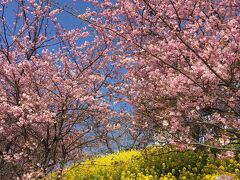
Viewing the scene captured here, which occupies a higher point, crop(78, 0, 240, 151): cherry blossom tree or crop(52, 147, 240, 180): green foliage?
crop(78, 0, 240, 151): cherry blossom tree

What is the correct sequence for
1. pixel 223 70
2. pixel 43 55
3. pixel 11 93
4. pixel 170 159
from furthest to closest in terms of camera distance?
1. pixel 43 55
2. pixel 11 93
3. pixel 170 159
4. pixel 223 70

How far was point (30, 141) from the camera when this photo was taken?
11.4 meters

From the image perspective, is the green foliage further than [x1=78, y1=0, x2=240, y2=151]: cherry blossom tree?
Yes

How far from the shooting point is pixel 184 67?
948 cm

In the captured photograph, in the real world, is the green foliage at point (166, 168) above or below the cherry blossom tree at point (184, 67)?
below

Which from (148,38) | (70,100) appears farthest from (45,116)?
(148,38)

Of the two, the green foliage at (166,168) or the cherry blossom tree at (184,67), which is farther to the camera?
the green foliage at (166,168)

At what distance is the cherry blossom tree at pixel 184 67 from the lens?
24.4 feet

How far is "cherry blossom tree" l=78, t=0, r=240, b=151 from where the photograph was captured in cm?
744

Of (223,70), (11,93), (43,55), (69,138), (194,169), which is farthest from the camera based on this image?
(69,138)

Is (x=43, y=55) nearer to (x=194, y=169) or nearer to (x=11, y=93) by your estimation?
(x=11, y=93)

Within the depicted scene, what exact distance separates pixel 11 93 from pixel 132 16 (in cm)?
460

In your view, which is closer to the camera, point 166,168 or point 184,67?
point 184,67

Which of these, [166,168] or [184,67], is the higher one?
[184,67]
